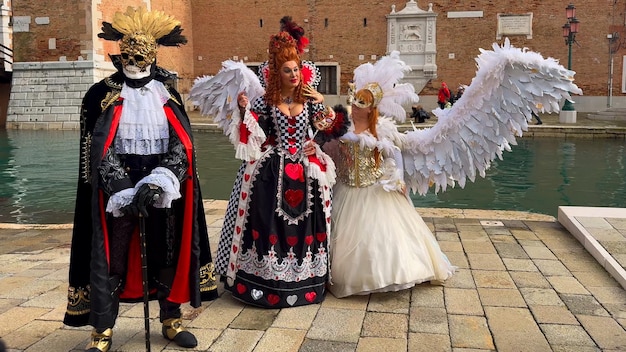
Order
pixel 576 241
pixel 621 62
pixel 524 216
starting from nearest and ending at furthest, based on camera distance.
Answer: pixel 576 241 < pixel 524 216 < pixel 621 62

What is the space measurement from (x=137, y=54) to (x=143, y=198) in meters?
0.73

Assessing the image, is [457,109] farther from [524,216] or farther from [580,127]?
[580,127]

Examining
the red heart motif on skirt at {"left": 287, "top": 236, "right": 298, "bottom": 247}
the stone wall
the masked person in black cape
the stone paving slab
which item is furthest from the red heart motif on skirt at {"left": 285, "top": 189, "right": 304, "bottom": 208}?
the stone wall

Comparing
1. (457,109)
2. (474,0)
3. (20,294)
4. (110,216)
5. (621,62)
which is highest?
→ (474,0)

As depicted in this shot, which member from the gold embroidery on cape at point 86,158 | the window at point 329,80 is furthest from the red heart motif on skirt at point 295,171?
the window at point 329,80

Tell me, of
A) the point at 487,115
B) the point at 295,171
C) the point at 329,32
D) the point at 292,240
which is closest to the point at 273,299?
the point at 292,240

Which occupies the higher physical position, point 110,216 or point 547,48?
point 547,48

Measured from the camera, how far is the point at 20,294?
12.9 feet

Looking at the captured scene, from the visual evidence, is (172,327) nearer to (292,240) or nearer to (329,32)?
(292,240)

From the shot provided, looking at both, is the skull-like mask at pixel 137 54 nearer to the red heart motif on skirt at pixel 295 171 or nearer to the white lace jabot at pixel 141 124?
the white lace jabot at pixel 141 124

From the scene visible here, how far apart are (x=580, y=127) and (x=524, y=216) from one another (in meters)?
10.8

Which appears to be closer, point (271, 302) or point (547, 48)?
point (271, 302)

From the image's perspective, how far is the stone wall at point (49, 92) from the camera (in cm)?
1853

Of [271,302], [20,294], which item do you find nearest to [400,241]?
[271,302]
